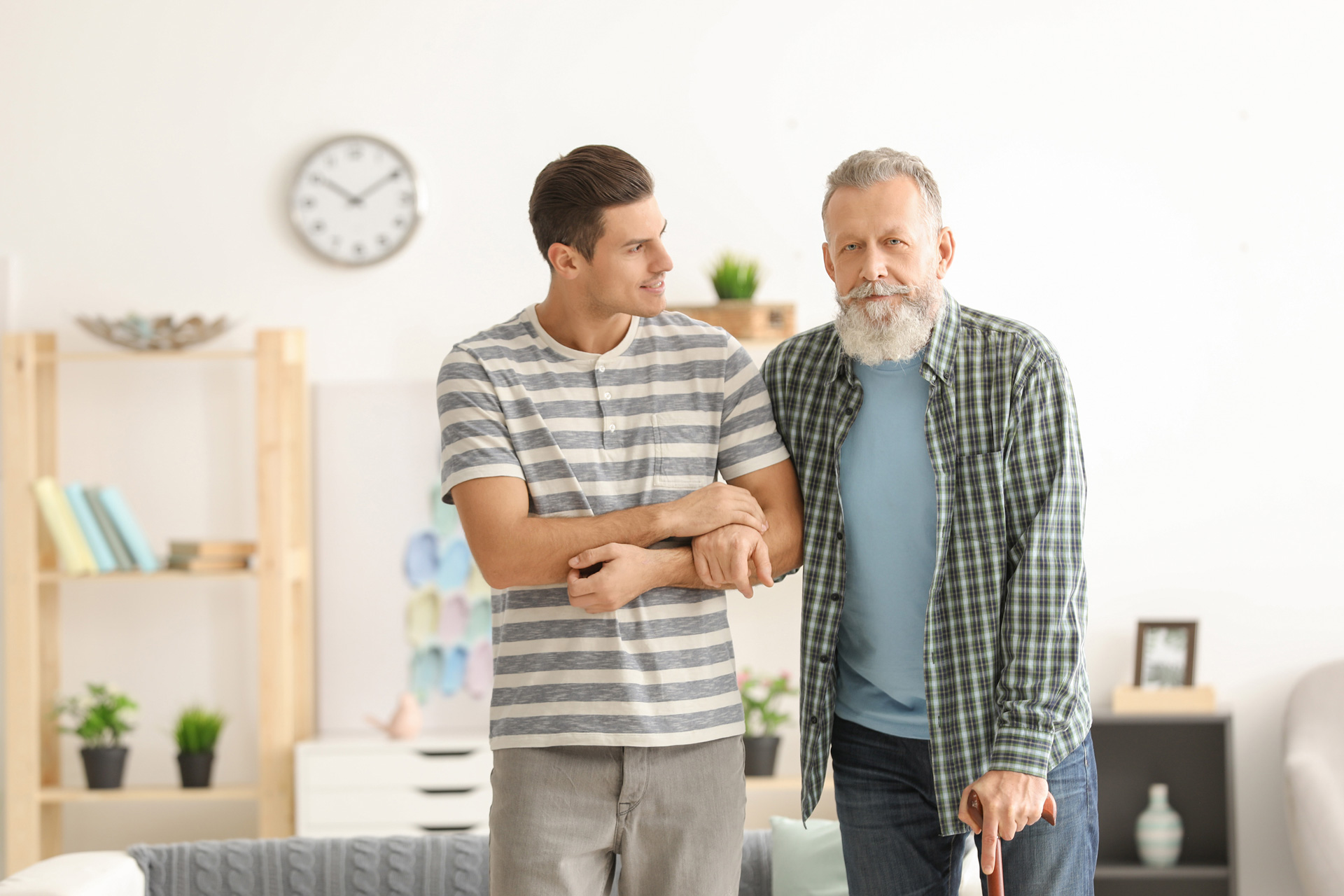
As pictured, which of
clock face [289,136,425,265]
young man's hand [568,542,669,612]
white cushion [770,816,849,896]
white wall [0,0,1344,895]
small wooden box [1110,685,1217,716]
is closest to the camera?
young man's hand [568,542,669,612]

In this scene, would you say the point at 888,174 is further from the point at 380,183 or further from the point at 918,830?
the point at 380,183

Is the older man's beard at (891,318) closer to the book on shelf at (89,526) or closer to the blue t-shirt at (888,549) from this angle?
the blue t-shirt at (888,549)

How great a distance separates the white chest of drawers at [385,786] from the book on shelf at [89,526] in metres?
0.75

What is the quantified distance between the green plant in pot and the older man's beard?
1.72 meters

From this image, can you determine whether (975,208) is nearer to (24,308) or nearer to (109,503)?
(109,503)

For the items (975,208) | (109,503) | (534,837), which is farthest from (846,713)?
(109,503)

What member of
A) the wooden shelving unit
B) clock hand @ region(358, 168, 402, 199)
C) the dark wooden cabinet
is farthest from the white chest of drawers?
the dark wooden cabinet

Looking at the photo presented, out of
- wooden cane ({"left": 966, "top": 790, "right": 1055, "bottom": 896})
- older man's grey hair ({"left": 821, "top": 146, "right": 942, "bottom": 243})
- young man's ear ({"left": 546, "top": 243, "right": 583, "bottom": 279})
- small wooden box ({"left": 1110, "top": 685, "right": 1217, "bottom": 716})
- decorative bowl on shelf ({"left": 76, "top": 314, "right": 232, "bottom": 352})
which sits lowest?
small wooden box ({"left": 1110, "top": 685, "right": 1217, "bottom": 716})

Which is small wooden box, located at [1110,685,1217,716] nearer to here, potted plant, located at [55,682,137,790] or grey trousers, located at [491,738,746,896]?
grey trousers, located at [491,738,746,896]

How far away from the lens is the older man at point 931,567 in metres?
1.47

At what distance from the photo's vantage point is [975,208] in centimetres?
347

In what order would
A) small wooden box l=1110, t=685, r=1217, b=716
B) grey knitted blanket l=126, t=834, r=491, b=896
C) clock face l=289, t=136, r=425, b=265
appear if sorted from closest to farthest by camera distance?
grey knitted blanket l=126, t=834, r=491, b=896, small wooden box l=1110, t=685, r=1217, b=716, clock face l=289, t=136, r=425, b=265

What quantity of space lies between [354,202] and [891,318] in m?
2.39

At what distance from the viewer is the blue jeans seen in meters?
1.51
